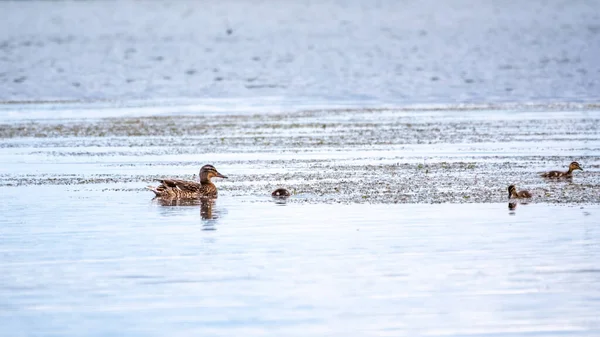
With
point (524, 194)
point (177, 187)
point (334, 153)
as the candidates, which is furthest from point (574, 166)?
point (177, 187)

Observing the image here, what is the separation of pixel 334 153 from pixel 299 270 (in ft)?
34.5

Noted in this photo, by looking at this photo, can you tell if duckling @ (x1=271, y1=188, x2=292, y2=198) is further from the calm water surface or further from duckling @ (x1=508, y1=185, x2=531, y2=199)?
duckling @ (x1=508, y1=185, x2=531, y2=199)

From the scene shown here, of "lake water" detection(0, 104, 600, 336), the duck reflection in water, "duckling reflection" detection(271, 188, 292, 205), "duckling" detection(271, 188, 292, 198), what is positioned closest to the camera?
"lake water" detection(0, 104, 600, 336)

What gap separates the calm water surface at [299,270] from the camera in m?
10.4

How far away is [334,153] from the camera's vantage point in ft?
74.3

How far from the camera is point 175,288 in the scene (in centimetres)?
1161

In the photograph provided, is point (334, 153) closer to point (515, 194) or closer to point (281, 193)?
point (281, 193)

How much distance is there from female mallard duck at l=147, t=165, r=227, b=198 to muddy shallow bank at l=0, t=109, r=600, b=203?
34cm

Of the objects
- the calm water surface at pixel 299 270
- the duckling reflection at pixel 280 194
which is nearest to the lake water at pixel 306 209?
the calm water surface at pixel 299 270

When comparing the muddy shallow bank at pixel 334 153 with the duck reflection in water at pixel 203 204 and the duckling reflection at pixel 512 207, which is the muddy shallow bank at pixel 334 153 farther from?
the duck reflection in water at pixel 203 204

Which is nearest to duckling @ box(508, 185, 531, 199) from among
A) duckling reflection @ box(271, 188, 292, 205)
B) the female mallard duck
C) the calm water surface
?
the calm water surface

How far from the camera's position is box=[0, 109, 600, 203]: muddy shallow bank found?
58.6ft

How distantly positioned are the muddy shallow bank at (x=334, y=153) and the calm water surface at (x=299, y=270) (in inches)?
64.1

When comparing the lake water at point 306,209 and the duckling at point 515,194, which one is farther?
the duckling at point 515,194
